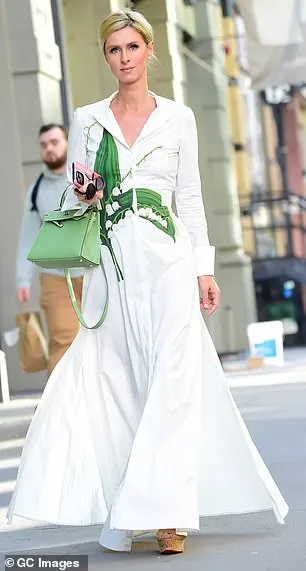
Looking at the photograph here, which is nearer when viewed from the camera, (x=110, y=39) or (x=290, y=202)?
(x=110, y=39)

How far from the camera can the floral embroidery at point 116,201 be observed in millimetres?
5738

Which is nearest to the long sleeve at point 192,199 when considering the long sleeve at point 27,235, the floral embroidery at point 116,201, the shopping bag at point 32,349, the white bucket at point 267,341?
the floral embroidery at point 116,201

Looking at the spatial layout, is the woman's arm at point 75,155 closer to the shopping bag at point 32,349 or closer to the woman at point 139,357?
the woman at point 139,357

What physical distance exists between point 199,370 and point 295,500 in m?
1.24

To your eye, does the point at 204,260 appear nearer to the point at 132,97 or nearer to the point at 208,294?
the point at 208,294

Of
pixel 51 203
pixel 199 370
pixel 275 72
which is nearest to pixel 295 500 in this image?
pixel 199 370

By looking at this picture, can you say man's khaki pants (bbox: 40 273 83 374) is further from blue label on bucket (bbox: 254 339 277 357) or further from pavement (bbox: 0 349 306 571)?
blue label on bucket (bbox: 254 339 277 357)

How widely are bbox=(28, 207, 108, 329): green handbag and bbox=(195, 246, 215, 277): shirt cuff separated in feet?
1.13

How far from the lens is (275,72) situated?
23516 mm

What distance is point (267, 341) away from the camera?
18297mm

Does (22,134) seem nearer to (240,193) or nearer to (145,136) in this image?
(145,136)

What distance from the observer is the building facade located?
49.3 feet

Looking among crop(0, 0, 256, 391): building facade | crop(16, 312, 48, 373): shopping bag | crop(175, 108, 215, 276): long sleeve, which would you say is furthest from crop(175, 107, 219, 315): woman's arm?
crop(0, 0, 256, 391): building facade

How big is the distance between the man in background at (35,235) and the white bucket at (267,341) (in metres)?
8.19
